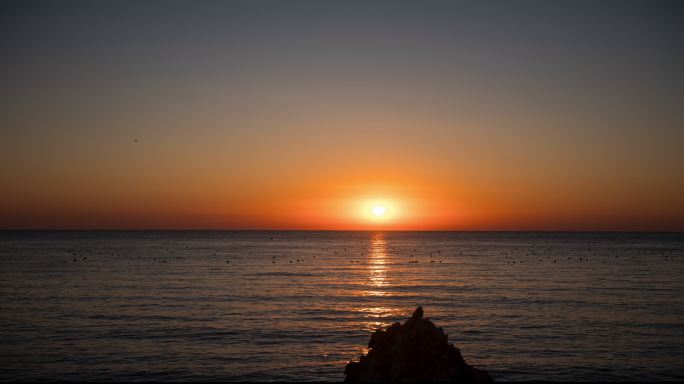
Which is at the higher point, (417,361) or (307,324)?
(417,361)

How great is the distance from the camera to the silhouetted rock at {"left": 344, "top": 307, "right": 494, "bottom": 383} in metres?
15.2

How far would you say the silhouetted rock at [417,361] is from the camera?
15250mm

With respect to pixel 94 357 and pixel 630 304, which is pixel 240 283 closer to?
pixel 94 357

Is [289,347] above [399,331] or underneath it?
underneath

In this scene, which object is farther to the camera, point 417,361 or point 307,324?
point 307,324

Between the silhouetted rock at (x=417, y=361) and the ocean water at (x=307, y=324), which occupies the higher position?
the silhouetted rock at (x=417, y=361)

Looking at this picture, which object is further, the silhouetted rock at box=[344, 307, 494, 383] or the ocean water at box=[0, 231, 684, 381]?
the ocean water at box=[0, 231, 684, 381]

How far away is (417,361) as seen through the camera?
15.6 meters

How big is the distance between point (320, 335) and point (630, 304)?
25788mm

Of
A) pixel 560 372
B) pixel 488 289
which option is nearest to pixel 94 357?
pixel 560 372

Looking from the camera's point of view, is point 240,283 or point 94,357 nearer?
point 94,357

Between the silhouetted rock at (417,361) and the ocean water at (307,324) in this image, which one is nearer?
the silhouetted rock at (417,361)

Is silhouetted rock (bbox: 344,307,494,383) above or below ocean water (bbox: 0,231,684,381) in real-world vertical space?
above

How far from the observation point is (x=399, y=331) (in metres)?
17.3
